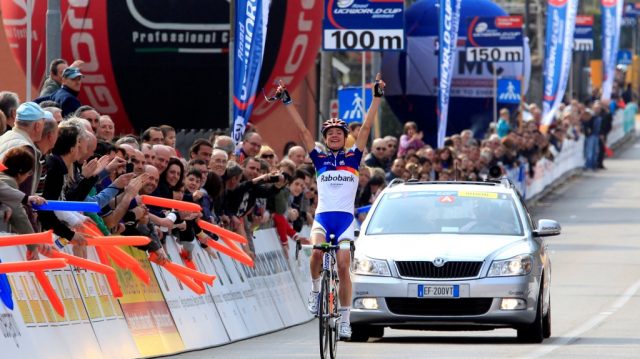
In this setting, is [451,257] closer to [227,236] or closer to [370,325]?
[370,325]

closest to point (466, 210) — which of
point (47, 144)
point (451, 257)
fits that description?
point (451, 257)

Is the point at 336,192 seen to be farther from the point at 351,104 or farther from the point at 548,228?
the point at 351,104

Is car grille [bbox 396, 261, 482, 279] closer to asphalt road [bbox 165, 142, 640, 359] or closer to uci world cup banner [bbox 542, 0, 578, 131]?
asphalt road [bbox 165, 142, 640, 359]

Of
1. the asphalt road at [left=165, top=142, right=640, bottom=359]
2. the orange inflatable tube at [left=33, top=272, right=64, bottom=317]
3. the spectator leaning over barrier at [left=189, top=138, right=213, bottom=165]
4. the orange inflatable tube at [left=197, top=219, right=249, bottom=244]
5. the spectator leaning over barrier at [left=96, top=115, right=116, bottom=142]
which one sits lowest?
the asphalt road at [left=165, top=142, right=640, bottom=359]

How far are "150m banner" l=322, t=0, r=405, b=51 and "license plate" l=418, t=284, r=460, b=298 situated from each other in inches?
489

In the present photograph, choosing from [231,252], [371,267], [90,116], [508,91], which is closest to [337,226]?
[371,267]

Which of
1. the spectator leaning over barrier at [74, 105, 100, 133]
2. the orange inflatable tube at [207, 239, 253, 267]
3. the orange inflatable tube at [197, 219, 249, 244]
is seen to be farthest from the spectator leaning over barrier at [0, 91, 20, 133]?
the orange inflatable tube at [207, 239, 253, 267]

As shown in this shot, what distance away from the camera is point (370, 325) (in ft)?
53.2

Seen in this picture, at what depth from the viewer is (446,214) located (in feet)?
56.5

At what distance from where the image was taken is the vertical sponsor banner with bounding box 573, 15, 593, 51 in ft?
217

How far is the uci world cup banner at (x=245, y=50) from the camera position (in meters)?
21.6

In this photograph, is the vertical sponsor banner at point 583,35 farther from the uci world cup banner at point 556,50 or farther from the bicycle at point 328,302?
the bicycle at point 328,302

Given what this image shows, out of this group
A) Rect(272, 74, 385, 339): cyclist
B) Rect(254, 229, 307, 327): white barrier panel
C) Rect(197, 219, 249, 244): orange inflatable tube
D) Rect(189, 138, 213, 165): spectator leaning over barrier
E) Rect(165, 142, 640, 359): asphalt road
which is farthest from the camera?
Rect(254, 229, 307, 327): white barrier panel

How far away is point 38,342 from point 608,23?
160 ft
